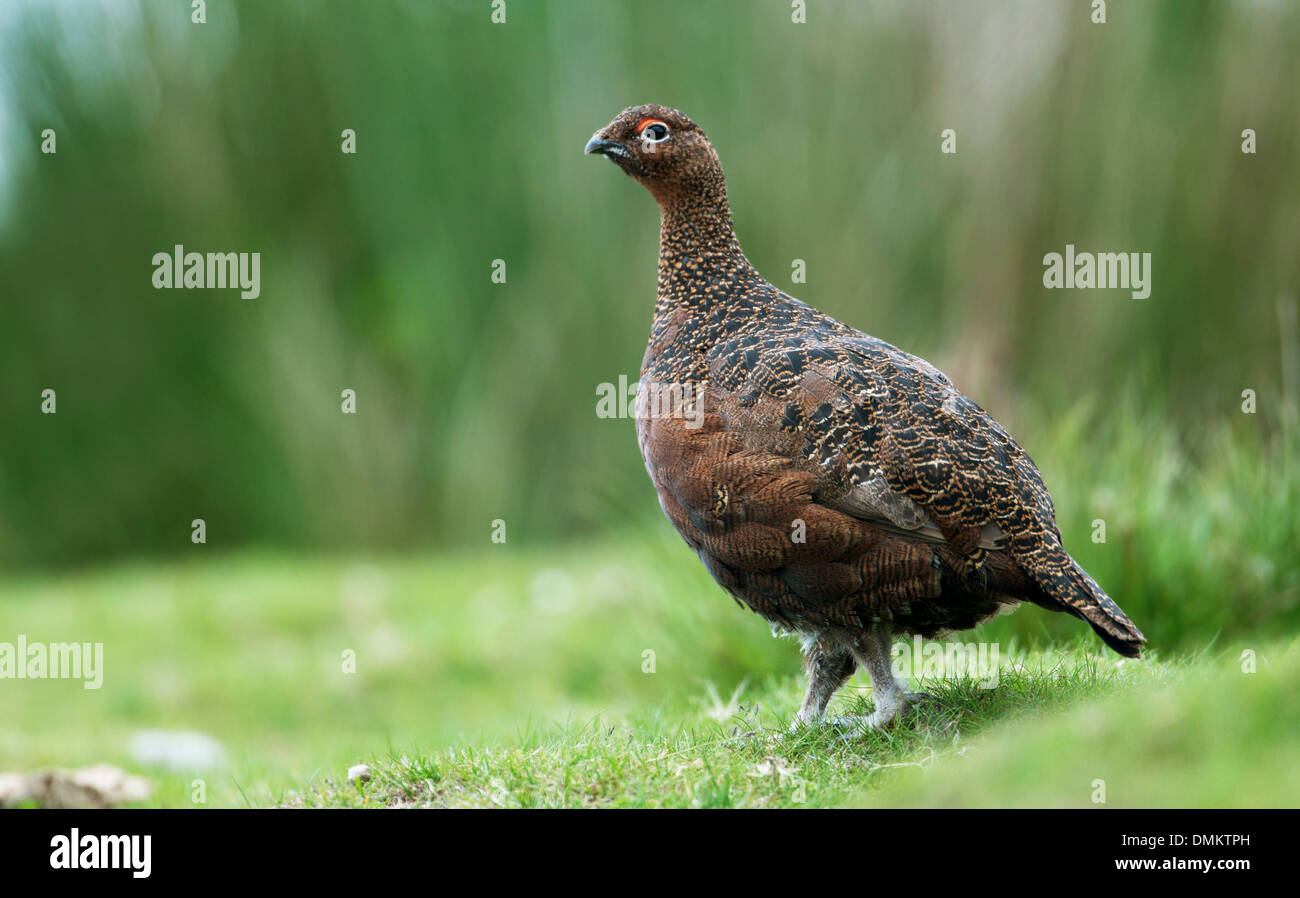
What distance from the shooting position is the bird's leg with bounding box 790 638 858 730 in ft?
16.0

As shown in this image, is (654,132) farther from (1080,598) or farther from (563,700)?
(563,700)

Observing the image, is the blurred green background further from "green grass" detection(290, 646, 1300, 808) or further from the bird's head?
"green grass" detection(290, 646, 1300, 808)

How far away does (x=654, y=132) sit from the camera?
17.8 ft

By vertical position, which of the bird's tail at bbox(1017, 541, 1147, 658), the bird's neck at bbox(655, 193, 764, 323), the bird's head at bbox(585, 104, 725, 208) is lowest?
the bird's tail at bbox(1017, 541, 1147, 658)

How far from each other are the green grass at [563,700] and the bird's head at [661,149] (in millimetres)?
2341

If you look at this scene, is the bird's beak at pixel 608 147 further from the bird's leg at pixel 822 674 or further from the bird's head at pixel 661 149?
the bird's leg at pixel 822 674

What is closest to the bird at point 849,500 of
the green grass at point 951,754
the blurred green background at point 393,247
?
the green grass at point 951,754

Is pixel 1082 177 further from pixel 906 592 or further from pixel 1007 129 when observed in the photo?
pixel 906 592

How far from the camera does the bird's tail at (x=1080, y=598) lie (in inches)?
165

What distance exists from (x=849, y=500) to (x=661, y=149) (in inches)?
77.9

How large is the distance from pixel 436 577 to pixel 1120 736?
8.53 metres

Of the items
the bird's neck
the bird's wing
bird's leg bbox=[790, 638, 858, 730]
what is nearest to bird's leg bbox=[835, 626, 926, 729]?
bird's leg bbox=[790, 638, 858, 730]

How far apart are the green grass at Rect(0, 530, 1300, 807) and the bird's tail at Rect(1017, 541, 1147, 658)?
0.19m
